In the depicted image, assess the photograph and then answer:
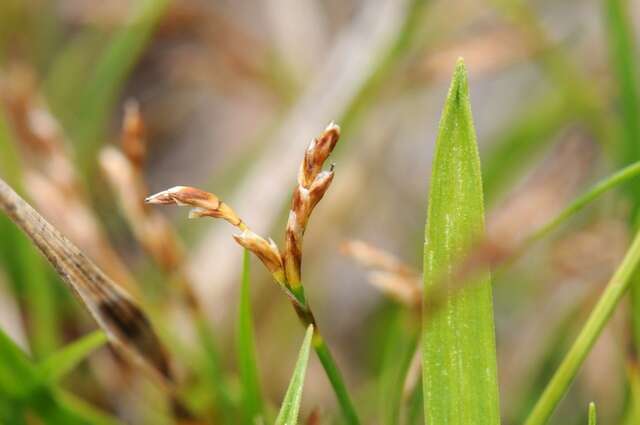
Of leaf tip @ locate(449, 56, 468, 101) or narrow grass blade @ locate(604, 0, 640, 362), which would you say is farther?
narrow grass blade @ locate(604, 0, 640, 362)

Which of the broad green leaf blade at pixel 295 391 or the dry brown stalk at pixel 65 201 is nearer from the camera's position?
the broad green leaf blade at pixel 295 391

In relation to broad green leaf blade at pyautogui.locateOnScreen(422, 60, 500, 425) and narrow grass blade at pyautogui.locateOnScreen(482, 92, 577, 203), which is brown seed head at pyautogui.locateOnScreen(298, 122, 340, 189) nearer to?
broad green leaf blade at pyautogui.locateOnScreen(422, 60, 500, 425)

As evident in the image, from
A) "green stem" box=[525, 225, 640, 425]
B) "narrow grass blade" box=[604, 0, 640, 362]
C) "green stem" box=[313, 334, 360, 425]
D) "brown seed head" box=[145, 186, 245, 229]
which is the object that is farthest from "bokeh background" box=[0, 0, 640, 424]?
"brown seed head" box=[145, 186, 245, 229]

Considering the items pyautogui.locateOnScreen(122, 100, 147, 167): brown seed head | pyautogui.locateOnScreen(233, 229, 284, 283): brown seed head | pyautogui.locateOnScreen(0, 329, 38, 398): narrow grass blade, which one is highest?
pyautogui.locateOnScreen(122, 100, 147, 167): brown seed head

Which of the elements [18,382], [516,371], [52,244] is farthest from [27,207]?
[516,371]

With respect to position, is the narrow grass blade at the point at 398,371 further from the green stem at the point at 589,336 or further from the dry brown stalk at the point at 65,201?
the dry brown stalk at the point at 65,201

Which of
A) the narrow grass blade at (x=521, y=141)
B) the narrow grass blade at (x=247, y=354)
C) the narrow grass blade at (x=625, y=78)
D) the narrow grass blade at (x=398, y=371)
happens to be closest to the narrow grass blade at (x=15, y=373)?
the narrow grass blade at (x=247, y=354)
